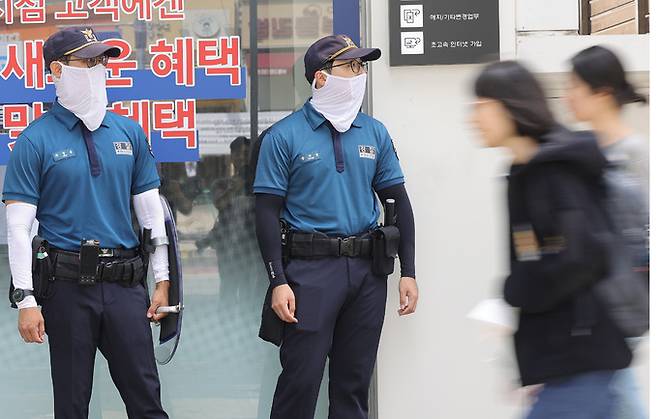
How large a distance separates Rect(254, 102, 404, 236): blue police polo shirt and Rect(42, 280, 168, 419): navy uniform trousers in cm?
76

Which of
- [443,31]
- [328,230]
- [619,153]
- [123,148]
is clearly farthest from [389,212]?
[619,153]

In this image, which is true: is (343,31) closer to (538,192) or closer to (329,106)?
(329,106)

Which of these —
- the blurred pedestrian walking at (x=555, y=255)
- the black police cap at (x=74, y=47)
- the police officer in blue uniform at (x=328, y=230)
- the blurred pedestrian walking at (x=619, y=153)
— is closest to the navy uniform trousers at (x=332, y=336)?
the police officer in blue uniform at (x=328, y=230)

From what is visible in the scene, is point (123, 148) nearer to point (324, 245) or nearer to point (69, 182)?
point (69, 182)

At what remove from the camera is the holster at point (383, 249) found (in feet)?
14.8

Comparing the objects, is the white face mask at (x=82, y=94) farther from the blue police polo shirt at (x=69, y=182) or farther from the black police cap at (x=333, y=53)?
the black police cap at (x=333, y=53)

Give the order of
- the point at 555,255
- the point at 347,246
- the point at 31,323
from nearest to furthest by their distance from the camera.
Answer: the point at 555,255 < the point at 31,323 < the point at 347,246

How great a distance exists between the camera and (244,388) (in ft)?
17.2

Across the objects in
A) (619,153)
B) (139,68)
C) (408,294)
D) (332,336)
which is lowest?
(332,336)

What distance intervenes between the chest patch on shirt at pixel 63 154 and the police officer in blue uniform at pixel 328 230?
2.64 ft

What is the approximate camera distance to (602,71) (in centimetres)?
344

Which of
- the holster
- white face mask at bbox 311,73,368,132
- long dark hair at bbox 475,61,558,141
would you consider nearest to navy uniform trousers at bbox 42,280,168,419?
the holster

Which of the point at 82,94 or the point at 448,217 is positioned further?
the point at 448,217

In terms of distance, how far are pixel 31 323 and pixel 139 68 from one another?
148 centimetres
